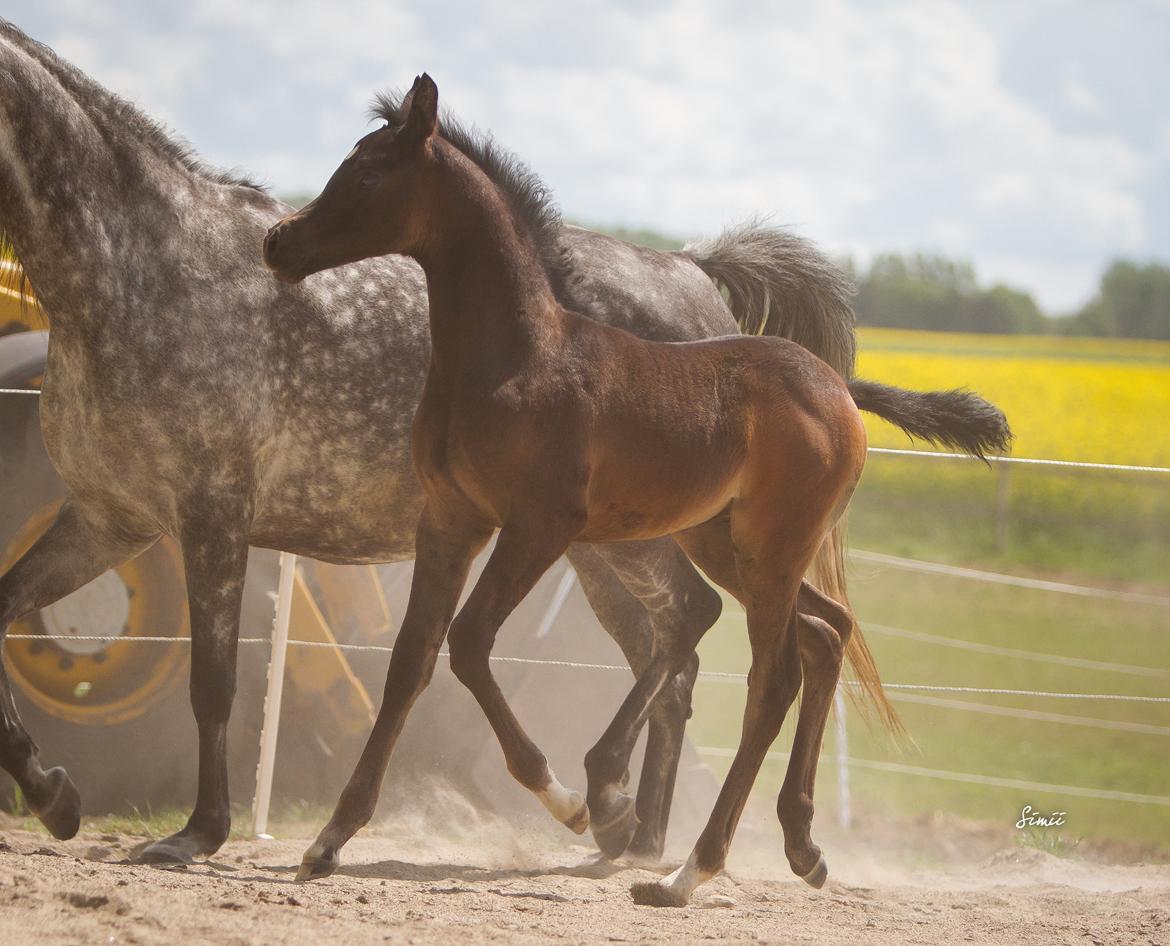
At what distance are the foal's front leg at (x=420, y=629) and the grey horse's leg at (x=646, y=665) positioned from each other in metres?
0.87

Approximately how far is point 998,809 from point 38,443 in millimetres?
7505

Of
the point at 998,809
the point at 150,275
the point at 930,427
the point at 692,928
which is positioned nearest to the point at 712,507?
the point at 930,427

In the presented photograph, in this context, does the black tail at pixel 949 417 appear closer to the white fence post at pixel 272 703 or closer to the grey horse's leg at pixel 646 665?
the grey horse's leg at pixel 646 665

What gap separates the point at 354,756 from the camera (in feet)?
19.2

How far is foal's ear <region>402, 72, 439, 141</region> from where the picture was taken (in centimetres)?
360

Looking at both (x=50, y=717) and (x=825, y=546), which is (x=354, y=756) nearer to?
(x=50, y=717)

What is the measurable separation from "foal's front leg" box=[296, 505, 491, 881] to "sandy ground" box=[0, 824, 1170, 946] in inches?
13.2

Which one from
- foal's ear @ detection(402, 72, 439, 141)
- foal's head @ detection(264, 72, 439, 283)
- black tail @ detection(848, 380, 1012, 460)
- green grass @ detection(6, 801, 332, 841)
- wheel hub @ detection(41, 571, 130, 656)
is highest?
foal's ear @ detection(402, 72, 439, 141)

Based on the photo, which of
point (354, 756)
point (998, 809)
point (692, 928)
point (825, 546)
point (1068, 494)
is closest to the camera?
point (692, 928)

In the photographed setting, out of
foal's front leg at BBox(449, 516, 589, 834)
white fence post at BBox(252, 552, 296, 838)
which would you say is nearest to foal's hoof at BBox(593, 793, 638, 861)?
foal's front leg at BBox(449, 516, 589, 834)

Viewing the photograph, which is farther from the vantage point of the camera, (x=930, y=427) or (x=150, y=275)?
(x=930, y=427)

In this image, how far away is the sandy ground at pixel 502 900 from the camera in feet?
10.3

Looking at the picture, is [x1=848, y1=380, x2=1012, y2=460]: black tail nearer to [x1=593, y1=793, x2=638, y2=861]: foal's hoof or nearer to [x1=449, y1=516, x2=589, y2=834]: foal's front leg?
[x1=449, y1=516, x2=589, y2=834]: foal's front leg
